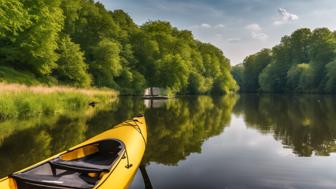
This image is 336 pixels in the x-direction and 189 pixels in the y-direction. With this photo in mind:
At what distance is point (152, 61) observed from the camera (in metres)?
61.4

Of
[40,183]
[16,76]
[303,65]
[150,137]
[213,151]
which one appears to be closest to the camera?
[40,183]

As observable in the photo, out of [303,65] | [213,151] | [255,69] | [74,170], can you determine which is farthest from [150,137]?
[255,69]

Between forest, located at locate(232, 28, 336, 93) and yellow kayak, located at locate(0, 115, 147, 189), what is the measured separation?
68.8 m

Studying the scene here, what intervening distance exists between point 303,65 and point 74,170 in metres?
82.2

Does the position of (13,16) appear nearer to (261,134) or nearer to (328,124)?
(261,134)

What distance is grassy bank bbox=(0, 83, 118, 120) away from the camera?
691 inches

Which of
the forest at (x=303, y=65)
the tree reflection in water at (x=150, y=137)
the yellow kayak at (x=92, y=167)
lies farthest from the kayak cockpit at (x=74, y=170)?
the forest at (x=303, y=65)

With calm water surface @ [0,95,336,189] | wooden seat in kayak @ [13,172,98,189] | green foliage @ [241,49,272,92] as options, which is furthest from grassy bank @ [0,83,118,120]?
green foliage @ [241,49,272,92]

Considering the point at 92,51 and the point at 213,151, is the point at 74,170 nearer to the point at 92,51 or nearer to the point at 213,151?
the point at 213,151

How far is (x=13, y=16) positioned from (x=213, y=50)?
82.6m

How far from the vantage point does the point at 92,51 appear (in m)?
48.9

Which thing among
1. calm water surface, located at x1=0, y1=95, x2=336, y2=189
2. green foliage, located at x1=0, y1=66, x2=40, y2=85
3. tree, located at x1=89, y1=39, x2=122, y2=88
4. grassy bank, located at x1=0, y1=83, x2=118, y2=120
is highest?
tree, located at x1=89, y1=39, x2=122, y2=88

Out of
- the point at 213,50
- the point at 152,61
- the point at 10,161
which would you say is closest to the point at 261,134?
the point at 10,161

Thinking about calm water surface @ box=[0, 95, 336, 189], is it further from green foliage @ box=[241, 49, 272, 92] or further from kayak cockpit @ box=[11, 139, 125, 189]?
green foliage @ box=[241, 49, 272, 92]
